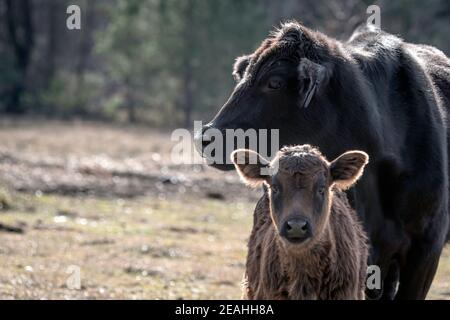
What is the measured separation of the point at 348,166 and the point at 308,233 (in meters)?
0.64

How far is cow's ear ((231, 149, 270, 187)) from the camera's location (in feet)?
21.0

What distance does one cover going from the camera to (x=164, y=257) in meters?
12.7

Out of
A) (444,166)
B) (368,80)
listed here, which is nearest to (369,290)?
(444,166)

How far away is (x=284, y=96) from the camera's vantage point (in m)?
7.39

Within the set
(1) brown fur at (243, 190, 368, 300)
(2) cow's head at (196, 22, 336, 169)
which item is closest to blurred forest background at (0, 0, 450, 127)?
(2) cow's head at (196, 22, 336, 169)

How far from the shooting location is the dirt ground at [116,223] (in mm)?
10703

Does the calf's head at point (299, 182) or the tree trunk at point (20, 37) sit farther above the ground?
the tree trunk at point (20, 37)

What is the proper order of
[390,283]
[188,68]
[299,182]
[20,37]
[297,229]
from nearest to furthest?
1. [297,229]
2. [299,182]
3. [390,283]
4. [188,68]
5. [20,37]

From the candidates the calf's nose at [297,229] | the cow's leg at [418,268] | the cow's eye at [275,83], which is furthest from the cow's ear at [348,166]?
the cow's leg at [418,268]

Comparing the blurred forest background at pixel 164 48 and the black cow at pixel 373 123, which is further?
the blurred forest background at pixel 164 48

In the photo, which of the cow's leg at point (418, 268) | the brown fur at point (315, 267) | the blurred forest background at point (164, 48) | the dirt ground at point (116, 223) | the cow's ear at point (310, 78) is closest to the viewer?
the brown fur at point (315, 267)

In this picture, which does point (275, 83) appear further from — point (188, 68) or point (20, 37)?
point (20, 37)

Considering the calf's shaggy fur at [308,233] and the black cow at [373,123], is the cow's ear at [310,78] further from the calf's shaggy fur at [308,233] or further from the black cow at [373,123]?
the calf's shaggy fur at [308,233]

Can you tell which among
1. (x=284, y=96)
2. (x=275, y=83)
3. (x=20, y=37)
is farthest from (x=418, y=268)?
(x=20, y=37)
